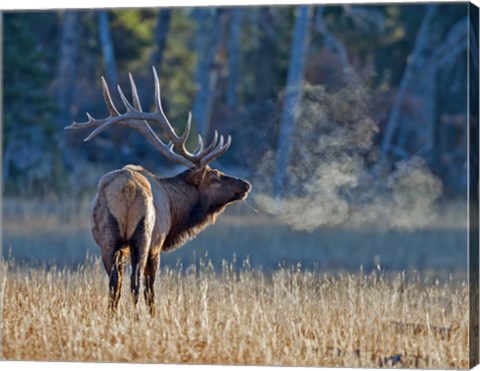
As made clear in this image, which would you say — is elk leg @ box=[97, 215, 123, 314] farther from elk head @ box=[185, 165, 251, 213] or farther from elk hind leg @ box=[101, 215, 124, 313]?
elk head @ box=[185, 165, 251, 213]

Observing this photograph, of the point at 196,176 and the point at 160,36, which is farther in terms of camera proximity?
the point at 160,36

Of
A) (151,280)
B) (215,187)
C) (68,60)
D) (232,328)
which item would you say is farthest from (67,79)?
(232,328)

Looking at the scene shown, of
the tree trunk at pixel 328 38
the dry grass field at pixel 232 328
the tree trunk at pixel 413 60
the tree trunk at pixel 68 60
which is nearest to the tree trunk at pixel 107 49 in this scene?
the tree trunk at pixel 68 60

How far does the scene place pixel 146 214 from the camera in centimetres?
1091

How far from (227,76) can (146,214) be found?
2241cm

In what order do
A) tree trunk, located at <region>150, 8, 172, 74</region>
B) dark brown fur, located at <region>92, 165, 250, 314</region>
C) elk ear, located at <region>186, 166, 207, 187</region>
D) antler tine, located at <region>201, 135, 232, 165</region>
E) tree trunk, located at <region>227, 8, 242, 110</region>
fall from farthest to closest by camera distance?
1. tree trunk, located at <region>227, 8, 242, 110</region>
2. tree trunk, located at <region>150, 8, 172, 74</region>
3. elk ear, located at <region>186, 166, 207, 187</region>
4. antler tine, located at <region>201, 135, 232, 165</region>
5. dark brown fur, located at <region>92, 165, 250, 314</region>

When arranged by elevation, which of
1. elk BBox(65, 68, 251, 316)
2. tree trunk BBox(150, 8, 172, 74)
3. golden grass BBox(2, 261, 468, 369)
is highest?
tree trunk BBox(150, 8, 172, 74)

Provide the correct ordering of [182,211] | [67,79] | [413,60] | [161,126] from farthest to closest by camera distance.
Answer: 1. [413,60]
2. [67,79]
3. [182,211]
4. [161,126]

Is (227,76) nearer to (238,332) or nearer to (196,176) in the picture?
(196,176)

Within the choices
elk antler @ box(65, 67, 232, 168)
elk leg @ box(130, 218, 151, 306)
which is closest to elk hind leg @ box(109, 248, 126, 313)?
elk leg @ box(130, 218, 151, 306)

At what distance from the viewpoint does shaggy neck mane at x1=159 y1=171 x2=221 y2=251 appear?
11836 millimetres

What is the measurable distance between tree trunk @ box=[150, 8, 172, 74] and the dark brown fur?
17396mm

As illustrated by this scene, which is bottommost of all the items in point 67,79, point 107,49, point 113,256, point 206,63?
point 113,256

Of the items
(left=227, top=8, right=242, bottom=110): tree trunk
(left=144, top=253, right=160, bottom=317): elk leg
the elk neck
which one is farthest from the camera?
(left=227, top=8, right=242, bottom=110): tree trunk
